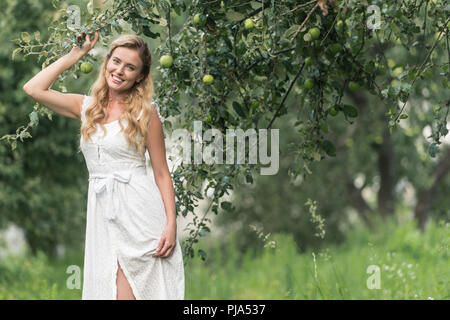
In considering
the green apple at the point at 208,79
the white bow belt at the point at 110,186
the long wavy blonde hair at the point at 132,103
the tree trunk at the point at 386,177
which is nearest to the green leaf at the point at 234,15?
the green apple at the point at 208,79

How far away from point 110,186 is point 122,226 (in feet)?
0.55

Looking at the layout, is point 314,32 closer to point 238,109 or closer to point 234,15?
point 234,15

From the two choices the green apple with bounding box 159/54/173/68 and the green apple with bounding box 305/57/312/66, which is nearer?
the green apple with bounding box 159/54/173/68

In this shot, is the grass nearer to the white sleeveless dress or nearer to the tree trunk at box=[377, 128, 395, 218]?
the white sleeveless dress

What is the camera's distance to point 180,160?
3342 millimetres

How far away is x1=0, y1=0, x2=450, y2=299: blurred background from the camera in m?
4.70

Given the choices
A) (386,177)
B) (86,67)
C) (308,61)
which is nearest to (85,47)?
(86,67)

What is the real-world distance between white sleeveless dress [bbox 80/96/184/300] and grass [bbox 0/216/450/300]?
31.8 inches

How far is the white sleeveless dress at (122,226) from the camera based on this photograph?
2.52 metres

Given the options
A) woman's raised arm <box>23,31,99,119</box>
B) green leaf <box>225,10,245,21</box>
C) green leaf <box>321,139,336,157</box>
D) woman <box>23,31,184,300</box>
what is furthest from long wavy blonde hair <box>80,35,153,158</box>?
green leaf <box>321,139,336,157</box>

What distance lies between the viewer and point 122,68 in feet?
8.59

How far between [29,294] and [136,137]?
3211mm
